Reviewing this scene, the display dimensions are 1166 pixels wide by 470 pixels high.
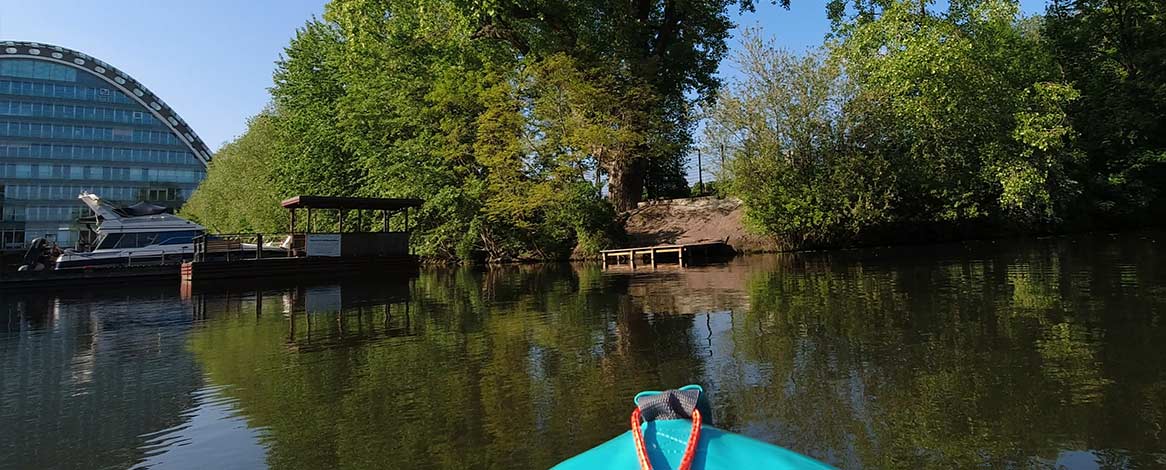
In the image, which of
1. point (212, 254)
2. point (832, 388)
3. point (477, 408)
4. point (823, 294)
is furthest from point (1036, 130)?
point (212, 254)

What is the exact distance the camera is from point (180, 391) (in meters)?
5.89

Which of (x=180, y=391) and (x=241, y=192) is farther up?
(x=241, y=192)

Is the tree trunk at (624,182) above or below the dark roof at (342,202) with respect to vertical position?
above

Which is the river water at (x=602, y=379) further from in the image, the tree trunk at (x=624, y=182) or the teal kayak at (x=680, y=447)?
the tree trunk at (x=624, y=182)

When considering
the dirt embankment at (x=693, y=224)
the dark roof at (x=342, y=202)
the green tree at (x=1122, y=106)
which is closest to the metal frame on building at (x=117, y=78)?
the dark roof at (x=342, y=202)

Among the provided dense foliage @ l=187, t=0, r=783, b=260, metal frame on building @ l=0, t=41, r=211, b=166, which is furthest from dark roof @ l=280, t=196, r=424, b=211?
metal frame on building @ l=0, t=41, r=211, b=166

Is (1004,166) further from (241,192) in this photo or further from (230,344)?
(241,192)

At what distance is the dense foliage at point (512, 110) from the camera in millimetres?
26406

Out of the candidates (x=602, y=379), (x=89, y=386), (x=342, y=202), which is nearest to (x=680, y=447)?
(x=602, y=379)

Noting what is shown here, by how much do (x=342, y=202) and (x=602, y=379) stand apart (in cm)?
2106

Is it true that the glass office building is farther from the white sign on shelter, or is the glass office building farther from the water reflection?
the water reflection

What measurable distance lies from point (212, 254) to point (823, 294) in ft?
78.5

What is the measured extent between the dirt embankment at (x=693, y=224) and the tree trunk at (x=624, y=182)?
26.3 inches

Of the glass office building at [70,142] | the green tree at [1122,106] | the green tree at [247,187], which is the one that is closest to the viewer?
the green tree at [1122,106]
